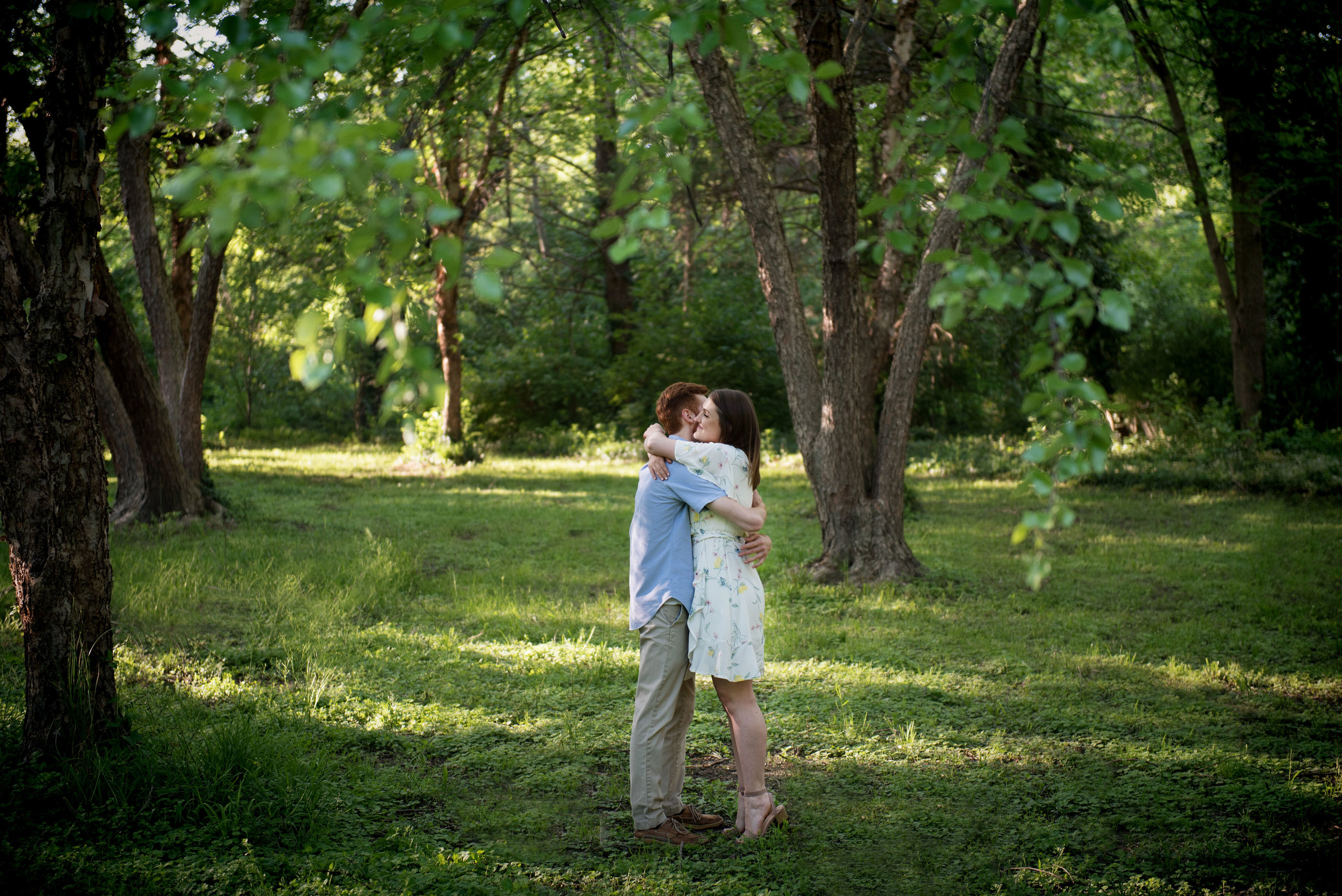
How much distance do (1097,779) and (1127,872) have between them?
2.72ft

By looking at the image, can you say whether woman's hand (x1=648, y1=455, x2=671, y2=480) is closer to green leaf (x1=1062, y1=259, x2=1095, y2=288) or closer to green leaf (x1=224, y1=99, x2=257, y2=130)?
green leaf (x1=1062, y1=259, x2=1095, y2=288)

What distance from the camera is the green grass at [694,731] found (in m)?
3.37

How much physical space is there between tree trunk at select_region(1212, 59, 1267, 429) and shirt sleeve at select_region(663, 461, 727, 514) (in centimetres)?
1119

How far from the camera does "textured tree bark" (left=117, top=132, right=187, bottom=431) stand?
9.29m

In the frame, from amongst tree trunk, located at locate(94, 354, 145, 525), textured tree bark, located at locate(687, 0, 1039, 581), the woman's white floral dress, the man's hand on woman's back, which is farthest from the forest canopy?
tree trunk, located at locate(94, 354, 145, 525)

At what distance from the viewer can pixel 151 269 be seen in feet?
31.5

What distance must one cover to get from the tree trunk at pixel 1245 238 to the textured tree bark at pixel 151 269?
12.6m

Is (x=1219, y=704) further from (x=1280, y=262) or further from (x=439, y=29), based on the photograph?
(x=1280, y=262)

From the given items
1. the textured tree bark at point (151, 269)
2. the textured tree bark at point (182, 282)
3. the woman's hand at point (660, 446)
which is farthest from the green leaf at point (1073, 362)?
the textured tree bark at point (182, 282)

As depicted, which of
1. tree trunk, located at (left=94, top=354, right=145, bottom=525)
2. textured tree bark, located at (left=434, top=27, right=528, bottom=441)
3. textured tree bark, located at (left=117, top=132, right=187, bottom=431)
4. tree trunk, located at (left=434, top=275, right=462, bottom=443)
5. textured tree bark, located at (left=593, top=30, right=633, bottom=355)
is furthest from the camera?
textured tree bark, located at (left=593, top=30, right=633, bottom=355)

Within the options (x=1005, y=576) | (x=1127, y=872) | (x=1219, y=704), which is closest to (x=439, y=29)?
(x=1127, y=872)

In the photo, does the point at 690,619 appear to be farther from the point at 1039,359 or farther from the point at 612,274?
the point at 612,274

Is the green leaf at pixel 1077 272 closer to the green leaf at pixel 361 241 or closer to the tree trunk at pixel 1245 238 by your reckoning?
the green leaf at pixel 361 241

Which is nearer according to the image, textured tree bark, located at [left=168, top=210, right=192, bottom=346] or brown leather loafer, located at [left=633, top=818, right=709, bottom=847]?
brown leather loafer, located at [left=633, top=818, right=709, bottom=847]
